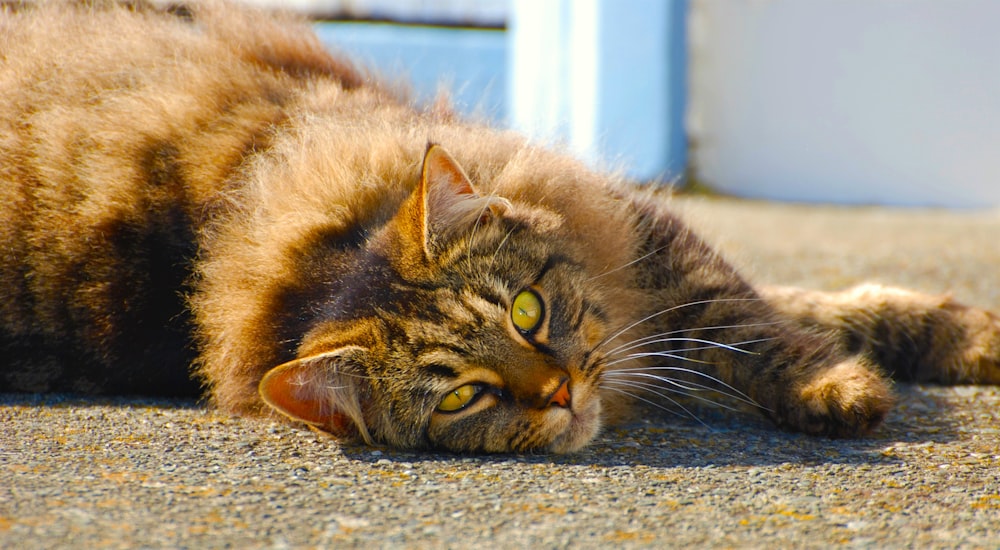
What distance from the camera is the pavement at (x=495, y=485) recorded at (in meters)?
1.60

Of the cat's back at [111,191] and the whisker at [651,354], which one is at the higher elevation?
the cat's back at [111,191]

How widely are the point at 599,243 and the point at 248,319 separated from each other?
0.89 meters

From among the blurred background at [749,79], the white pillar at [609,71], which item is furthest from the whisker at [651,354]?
the white pillar at [609,71]

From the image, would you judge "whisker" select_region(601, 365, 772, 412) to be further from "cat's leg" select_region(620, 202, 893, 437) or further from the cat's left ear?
the cat's left ear

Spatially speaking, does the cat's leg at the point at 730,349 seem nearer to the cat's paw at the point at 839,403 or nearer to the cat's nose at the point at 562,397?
the cat's paw at the point at 839,403

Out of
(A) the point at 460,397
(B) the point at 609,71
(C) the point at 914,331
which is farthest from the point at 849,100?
(A) the point at 460,397

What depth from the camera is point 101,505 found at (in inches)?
67.1

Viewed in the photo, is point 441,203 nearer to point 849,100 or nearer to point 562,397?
point 562,397

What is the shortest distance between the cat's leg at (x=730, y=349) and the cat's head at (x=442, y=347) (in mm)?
282

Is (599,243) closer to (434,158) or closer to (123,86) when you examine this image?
(434,158)

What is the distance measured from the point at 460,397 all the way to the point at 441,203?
420 mm

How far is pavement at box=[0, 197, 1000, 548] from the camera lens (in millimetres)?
1604

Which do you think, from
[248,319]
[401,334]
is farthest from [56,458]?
[401,334]

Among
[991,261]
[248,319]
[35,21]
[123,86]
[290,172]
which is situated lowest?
[991,261]
